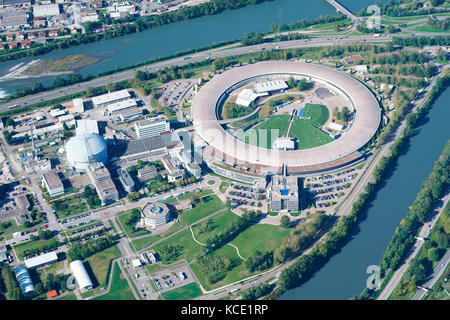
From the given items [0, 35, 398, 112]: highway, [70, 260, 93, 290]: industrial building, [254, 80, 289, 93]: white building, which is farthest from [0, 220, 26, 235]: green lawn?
[254, 80, 289, 93]: white building

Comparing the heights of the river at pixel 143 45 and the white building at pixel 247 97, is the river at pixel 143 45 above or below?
above

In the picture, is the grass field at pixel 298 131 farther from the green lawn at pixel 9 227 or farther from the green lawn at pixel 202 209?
the green lawn at pixel 9 227

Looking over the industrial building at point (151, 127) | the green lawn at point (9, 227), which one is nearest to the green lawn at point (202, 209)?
the industrial building at point (151, 127)

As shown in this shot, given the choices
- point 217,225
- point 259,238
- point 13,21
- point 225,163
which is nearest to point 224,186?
point 225,163

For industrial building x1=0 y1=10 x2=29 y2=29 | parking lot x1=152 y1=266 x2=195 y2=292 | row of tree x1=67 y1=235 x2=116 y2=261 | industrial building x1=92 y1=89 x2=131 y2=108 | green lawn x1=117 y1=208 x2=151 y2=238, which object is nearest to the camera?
parking lot x1=152 y1=266 x2=195 y2=292

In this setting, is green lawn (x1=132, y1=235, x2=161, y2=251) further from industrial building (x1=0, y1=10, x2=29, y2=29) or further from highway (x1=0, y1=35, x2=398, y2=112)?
industrial building (x1=0, y1=10, x2=29, y2=29)

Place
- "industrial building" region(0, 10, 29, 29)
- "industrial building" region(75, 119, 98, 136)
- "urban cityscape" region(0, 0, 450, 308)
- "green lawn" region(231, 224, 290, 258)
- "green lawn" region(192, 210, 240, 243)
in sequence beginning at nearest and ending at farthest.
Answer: "urban cityscape" region(0, 0, 450, 308), "green lawn" region(231, 224, 290, 258), "green lawn" region(192, 210, 240, 243), "industrial building" region(75, 119, 98, 136), "industrial building" region(0, 10, 29, 29)

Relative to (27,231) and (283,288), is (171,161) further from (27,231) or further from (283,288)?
(283,288)
